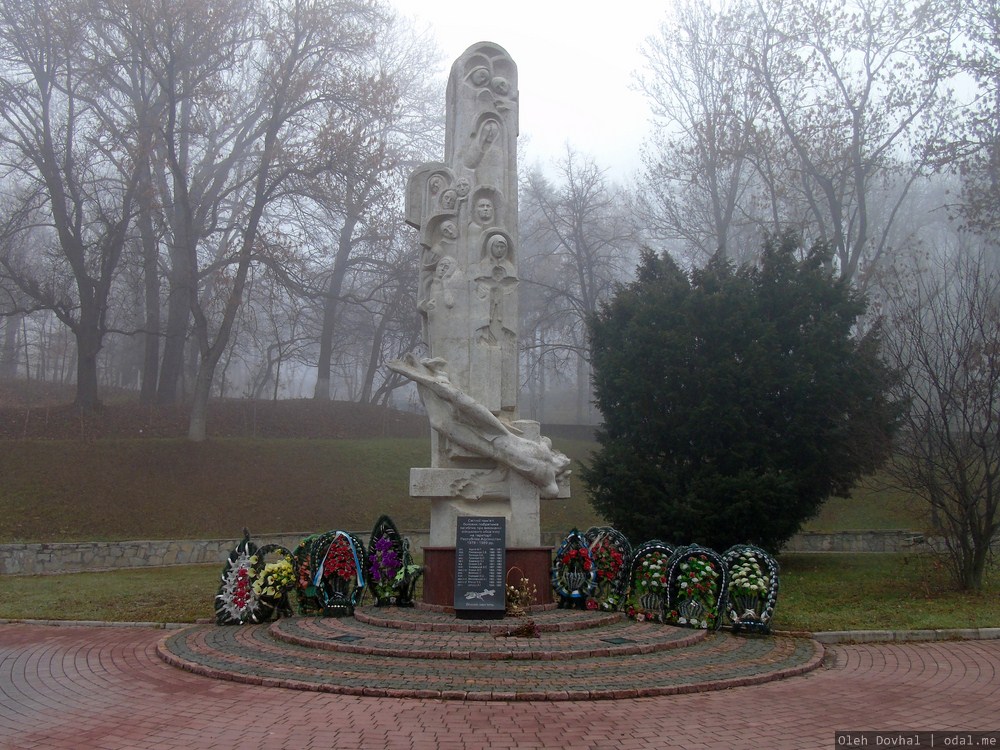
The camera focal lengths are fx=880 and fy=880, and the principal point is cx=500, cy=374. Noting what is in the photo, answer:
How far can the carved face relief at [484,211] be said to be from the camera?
458 inches

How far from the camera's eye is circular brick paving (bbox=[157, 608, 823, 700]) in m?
6.97

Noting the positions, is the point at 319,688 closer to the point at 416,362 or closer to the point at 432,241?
the point at 416,362

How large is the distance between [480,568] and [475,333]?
3.21 m

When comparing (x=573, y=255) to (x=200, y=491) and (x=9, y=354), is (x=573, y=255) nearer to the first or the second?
(x=200, y=491)

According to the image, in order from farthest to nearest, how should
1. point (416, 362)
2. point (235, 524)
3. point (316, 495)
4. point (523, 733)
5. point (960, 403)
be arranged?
point (316, 495) < point (235, 524) < point (960, 403) < point (416, 362) < point (523, 733)

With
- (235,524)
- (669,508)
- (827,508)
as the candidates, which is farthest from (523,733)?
(827,508)

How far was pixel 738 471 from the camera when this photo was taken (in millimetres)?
16016

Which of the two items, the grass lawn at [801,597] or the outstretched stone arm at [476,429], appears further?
the outstretched stone arm at [476,429]

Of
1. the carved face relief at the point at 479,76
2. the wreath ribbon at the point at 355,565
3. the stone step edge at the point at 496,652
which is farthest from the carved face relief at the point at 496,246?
the stone step edge at the point at 496,652

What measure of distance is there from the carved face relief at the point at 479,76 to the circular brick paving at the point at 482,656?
6979 mm

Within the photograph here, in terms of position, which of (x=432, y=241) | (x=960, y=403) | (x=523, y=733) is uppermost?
(x=432, y=241)

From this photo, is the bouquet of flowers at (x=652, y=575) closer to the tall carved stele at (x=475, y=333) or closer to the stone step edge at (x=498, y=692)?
the tall carved stele at (x=475, y=333)

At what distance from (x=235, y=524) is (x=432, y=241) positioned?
37.8 ft

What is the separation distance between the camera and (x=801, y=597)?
12.8 metres
